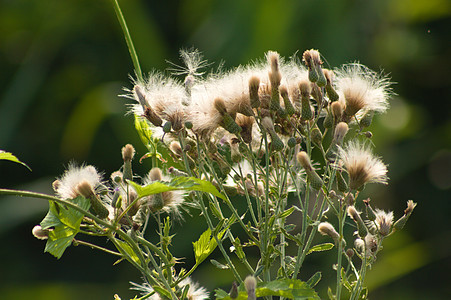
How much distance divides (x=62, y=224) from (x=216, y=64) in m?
2.80

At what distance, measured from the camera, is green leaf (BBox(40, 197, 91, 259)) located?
1.92 ft

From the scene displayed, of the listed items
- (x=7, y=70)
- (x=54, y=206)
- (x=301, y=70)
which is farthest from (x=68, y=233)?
(x=7, y=70)

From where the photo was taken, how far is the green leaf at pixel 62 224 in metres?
0.58

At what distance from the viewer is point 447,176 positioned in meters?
3.61

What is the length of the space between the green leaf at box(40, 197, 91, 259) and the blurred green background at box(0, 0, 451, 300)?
2.44 metres

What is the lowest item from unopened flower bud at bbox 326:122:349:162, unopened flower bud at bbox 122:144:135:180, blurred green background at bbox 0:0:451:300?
unopened flower bud at bbox 326:122:349:162

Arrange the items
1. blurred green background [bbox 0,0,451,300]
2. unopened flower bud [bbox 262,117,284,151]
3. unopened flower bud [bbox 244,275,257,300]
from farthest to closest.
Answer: blurred green background [bbox 0,0,451,300]
unopened flower bud [bbox 262,117,284,151]
unopened flower bud [bbox 244,275,257,300]

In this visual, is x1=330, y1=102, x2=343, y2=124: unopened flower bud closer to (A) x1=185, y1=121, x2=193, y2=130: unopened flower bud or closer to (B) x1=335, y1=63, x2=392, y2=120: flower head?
(B) x1=335, y1=63, x2=392, y2=120: flower head

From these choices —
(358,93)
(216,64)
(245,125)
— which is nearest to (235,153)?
(245,125)

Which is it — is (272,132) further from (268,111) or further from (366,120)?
(366,120)

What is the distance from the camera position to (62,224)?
1.94 ft

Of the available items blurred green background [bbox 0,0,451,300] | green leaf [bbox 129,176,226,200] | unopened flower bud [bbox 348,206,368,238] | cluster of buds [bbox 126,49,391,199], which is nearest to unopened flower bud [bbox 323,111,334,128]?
cluster of buds [bbox 126,49,391,199]

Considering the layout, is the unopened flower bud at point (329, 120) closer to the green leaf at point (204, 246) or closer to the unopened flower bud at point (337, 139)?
the unopened flower bud at point (337, 139)

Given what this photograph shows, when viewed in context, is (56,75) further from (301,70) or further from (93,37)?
(301,70)
